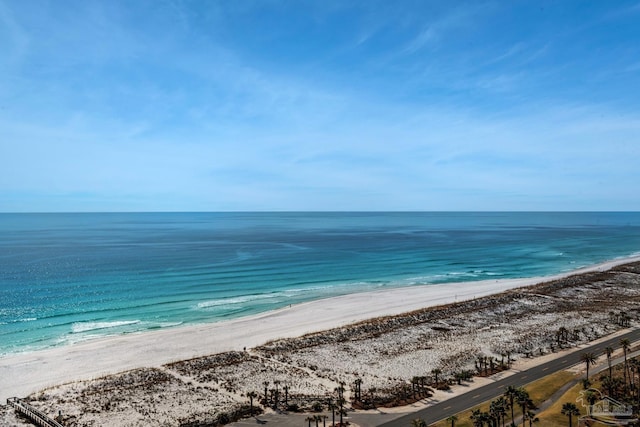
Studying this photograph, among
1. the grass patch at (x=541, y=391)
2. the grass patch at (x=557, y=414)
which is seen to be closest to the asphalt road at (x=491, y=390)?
the grass patch at (x=541, y=391)

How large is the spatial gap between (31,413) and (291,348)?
31006mm

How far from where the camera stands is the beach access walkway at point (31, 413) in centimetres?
3869

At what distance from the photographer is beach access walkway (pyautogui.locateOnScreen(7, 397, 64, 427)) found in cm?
3869

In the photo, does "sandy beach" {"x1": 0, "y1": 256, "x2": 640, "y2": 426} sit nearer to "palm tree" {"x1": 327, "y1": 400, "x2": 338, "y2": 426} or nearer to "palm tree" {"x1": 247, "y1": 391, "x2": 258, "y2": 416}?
"palm tree" {"x1": 247, "y1": 391, "x2": 258, "y2": 416}

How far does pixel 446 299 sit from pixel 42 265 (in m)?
117

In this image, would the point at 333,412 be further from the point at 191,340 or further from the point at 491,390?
the point at 191,340

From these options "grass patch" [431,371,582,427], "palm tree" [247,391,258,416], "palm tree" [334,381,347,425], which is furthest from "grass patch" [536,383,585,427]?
"palm tree" [247,391,258,416]

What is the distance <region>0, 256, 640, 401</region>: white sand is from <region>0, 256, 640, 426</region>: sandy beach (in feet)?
0.40

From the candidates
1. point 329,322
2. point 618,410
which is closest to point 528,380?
point 618,410

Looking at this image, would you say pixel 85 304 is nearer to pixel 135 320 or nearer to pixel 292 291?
pixel 135 320

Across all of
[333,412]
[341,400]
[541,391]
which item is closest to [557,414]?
[541,391]

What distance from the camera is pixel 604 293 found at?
Answer: 311 feet

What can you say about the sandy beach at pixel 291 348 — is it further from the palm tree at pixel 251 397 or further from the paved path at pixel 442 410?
the paved path at pixel 442 410

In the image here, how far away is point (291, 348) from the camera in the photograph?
60.8m
